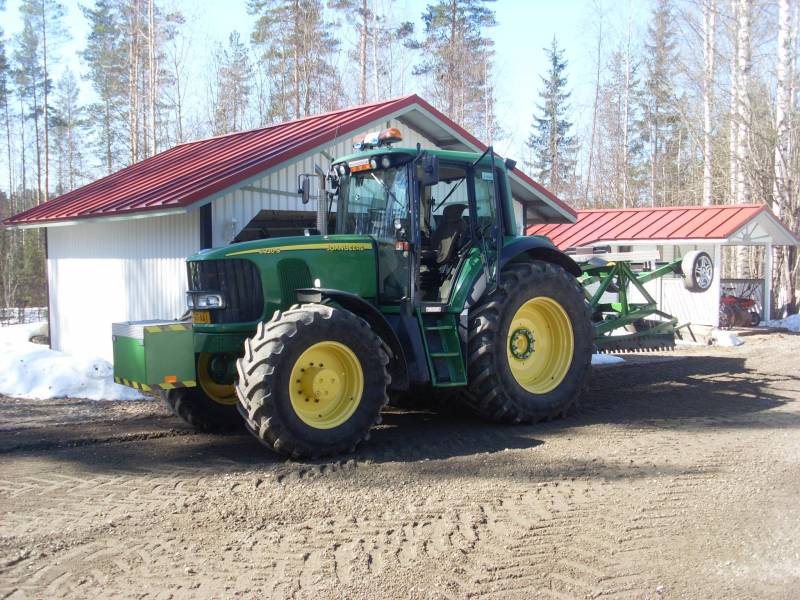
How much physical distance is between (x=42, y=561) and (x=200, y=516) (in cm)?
101

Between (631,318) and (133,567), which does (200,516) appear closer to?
(133,567)

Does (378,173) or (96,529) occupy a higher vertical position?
(378,173)

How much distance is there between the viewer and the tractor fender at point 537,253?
774 cm

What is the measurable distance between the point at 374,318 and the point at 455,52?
29982mm

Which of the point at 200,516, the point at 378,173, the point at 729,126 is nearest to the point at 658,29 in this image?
the point at 729,126

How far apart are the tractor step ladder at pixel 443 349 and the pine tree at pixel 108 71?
27.7 meters

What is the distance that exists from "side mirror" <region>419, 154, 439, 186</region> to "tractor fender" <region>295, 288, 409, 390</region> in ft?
4.01

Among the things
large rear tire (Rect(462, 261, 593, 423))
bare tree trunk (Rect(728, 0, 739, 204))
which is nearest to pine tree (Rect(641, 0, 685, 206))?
bare tree trunk (Rect(728, 0, 739, 204))

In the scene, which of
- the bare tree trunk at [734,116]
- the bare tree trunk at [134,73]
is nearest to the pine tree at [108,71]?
the bare tree trunk at [134,73]

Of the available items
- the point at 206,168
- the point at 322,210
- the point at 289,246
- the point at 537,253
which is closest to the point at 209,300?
the point at 289,246

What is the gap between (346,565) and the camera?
4.29m

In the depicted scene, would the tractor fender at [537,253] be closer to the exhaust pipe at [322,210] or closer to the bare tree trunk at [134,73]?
the exhaust pipe at [322,210]

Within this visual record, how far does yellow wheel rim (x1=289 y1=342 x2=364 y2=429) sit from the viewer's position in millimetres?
6191

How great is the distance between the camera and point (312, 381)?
625 centimetres
